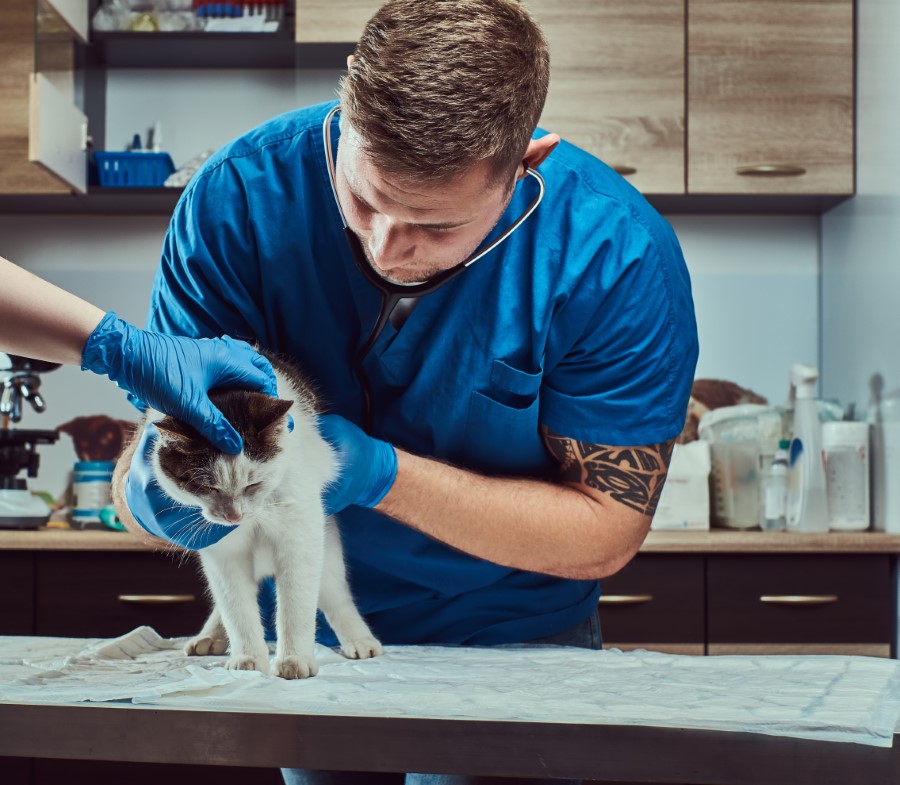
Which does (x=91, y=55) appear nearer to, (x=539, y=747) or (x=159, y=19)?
(x=159, y=19)

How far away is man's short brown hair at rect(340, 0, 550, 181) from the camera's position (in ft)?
2.51

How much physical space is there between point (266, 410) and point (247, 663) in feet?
0.82

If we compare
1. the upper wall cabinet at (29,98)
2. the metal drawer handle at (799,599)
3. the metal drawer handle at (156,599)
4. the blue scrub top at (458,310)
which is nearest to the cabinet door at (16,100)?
the upper wall cabinet at (29,98)

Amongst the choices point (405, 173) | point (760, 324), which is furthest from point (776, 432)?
point (405, 173)

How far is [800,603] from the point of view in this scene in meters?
1.94

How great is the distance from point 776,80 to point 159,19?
1431 millimetres

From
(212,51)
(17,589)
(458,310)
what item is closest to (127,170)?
(212,51)

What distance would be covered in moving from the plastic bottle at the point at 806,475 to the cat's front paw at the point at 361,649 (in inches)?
49.8

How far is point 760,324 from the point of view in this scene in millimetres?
2490

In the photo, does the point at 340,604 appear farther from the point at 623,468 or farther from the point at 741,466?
the point at 741,466

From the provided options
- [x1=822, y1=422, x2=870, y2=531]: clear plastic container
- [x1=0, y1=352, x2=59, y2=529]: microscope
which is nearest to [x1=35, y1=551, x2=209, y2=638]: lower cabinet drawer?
[x1=0, y1=352, x2=59, y2=529]: microscope

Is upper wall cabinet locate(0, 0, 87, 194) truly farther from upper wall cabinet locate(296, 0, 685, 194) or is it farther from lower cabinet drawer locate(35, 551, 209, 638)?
lower cabinet drawer locate(35, 551, 209, 638)

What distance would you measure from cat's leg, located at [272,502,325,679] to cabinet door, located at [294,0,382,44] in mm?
1498

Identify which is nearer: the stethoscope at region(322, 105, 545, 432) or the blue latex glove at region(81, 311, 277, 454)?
the blue latex glove at region(81, 311, 277, 454)
